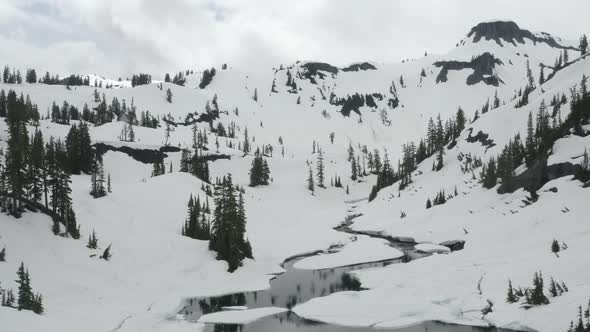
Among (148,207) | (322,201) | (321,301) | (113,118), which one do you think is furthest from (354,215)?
(113,118)

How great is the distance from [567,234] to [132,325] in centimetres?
3699

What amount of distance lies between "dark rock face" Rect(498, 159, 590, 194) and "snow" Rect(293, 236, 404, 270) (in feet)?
61.5

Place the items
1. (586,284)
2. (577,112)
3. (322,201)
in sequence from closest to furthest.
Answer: (586,284)
(577,112)
(322,201)

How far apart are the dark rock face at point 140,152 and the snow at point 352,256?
96321mm

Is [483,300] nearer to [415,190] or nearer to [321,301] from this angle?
[321,301]

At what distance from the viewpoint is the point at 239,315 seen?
108 feet

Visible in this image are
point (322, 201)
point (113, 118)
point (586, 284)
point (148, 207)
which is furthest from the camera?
point (113, 118)

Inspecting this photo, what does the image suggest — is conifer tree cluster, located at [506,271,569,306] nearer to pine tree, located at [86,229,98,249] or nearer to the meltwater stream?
the meltwater stream

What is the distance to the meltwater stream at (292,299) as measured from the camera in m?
29.3

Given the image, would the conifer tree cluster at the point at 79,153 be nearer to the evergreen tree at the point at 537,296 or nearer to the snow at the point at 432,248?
the snow at the point at 432,248


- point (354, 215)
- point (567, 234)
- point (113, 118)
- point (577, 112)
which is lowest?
point (567, 234)

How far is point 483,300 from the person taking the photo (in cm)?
3022

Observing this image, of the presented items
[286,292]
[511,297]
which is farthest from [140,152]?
[511,297]

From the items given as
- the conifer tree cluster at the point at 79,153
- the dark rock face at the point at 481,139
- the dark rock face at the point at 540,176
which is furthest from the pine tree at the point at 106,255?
the dark rock face at the point at 481,139
